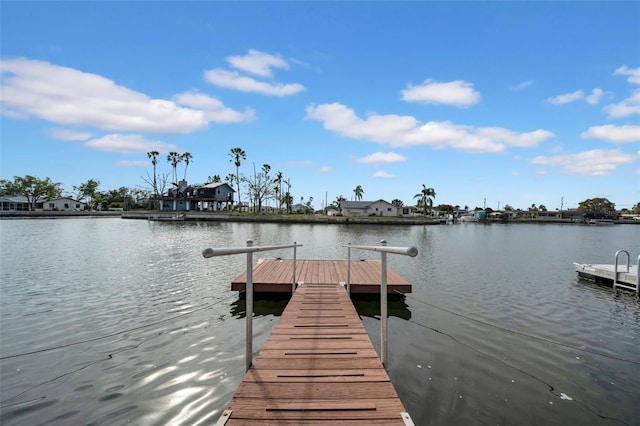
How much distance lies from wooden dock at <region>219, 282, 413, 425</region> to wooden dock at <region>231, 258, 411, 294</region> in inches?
124

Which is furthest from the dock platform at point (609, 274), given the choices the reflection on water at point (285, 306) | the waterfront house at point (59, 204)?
the waterfront house at point (59, 204)

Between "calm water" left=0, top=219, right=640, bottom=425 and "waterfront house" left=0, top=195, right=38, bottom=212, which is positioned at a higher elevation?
"waterfront house" left=0, top=195, right=38, bottom=212

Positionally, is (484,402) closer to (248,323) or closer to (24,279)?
(248,323)

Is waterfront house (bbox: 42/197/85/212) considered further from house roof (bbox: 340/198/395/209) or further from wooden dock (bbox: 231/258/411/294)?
wooden dock (bbox: 231/258/411/294)

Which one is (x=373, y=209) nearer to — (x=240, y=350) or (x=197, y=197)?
(x=197, y=197)

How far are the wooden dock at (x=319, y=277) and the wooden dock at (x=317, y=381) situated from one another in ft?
10.3

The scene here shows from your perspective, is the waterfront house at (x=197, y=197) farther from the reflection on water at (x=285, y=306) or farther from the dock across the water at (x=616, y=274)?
the dock across the water at (x=616, y=274)

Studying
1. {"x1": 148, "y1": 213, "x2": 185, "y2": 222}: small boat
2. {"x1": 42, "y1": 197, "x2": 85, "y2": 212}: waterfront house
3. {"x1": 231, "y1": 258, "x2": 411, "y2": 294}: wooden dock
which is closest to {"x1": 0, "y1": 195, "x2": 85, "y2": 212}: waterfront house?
{"x1": 42, "y1": 197, "x2": 85, "y2": 212}: waterfront house

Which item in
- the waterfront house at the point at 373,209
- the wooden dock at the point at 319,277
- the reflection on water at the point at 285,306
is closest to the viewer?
the reflection on water at the point at 285,306

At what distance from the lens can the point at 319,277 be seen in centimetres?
981

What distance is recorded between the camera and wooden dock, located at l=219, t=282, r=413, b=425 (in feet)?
9.05

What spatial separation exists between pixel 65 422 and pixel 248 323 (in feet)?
9.14

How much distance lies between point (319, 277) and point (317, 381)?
642cm

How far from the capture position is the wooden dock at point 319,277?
8.88 meters
